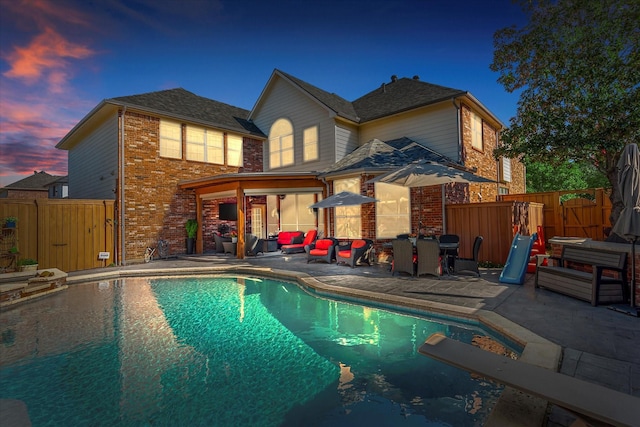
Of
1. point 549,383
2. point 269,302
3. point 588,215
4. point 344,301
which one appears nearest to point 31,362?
point 269,302

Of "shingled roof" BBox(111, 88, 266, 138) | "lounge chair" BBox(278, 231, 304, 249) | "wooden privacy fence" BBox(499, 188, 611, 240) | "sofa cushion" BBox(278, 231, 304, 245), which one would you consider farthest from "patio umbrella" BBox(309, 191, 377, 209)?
"shingled roof" BBox(111, 88, 266, 138)

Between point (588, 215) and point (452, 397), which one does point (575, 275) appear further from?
point (588, 215)

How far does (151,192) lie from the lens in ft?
41.7

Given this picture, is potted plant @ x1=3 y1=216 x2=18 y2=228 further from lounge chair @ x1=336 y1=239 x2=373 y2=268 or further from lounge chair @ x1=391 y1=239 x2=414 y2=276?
lounge chair @ x1=391 y1=239 x2=414 y2=276

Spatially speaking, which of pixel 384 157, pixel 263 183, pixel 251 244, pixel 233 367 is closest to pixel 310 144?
pixel 263 183

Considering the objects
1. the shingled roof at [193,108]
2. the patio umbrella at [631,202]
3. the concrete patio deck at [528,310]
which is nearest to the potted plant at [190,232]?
the concrete patio deck at [528,310]

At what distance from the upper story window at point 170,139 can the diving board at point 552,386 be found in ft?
43.5

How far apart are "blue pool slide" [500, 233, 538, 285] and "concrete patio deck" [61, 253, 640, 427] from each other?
0.73 ft

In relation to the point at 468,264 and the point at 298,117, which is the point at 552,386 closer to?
the point at 468,264

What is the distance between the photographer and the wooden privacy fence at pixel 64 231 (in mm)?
9766

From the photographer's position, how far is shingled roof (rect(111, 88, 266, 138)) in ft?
41.4

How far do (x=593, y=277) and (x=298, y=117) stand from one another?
12.9 meters

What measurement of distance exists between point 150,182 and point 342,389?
12229mm

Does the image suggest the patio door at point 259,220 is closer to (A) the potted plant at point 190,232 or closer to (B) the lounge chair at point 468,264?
(A) the potted plant at point 190,232
